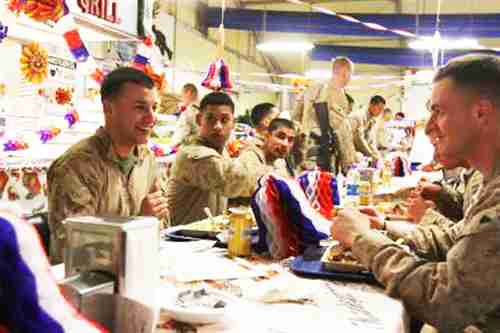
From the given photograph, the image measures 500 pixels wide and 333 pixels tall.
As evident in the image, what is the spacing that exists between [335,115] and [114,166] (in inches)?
125

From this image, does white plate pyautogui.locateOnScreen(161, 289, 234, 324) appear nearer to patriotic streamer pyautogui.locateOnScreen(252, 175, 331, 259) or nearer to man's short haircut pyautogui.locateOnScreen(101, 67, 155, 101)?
patriotic streamer pyautogui.locateOnScreen(252, 175, 331, 259)

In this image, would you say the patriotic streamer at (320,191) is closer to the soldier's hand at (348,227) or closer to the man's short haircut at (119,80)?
the soldier's hand at (348,227)

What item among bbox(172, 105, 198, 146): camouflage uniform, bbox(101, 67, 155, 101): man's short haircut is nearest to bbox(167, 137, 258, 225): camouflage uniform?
bbox(101, 67, 155, 101): man's short haircut

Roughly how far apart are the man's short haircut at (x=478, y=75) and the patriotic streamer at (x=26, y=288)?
1.29 metres

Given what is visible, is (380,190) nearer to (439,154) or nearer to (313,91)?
(313,91)

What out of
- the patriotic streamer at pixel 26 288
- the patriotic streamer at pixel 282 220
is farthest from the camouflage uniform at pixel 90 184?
the patriotic streamer at pixel 26 288

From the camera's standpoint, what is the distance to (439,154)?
1.58 metres

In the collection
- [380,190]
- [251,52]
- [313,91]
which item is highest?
[251,52]

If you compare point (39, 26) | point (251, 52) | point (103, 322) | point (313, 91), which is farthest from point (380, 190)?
point (251, 52)

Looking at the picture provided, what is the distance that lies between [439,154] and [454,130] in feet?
0.39

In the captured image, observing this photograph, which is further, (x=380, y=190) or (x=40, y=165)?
(x=380, y=190)

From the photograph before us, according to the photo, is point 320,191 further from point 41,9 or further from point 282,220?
point 41,9

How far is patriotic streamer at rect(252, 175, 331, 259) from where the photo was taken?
1820 millimetres

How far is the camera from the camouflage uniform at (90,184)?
2.14 metres
